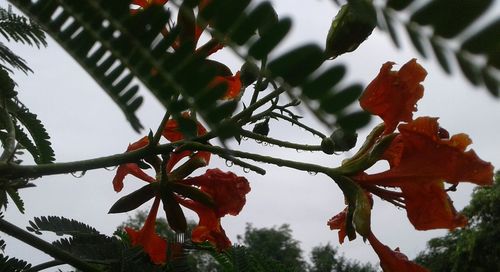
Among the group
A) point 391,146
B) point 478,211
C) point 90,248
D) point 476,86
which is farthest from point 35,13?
point 478,211

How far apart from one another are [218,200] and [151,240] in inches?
6.1

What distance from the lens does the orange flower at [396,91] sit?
1.10m

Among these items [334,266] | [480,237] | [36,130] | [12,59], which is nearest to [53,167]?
[36,130]

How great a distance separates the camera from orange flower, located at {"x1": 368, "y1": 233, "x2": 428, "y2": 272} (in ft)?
3.72

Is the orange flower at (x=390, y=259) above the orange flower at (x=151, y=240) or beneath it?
beneath

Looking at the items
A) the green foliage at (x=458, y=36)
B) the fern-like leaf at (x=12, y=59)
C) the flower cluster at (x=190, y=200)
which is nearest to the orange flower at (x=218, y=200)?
the flower cluster at (x=190, y=200)

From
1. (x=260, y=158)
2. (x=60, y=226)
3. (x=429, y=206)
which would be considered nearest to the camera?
(x=260, y=158)

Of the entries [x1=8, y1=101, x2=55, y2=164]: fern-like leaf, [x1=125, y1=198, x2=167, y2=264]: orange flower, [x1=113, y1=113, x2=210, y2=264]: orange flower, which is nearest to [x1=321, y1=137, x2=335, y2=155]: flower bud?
[x1=113, y1=113, x2=210, y2=264]: orange flower

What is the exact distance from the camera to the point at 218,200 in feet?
4.23

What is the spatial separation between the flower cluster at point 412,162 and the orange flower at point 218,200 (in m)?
0.24

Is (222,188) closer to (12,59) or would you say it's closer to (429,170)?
(429,170)

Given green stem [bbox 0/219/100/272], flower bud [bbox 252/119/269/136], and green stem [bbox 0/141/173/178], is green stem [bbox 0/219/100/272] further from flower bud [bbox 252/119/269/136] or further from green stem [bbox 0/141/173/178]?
flower bud [bbox 252/119/269/136]

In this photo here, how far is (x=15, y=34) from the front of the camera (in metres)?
1.66

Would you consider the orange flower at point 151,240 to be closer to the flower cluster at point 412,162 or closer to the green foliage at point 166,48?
the flower cluster at point 412,162
